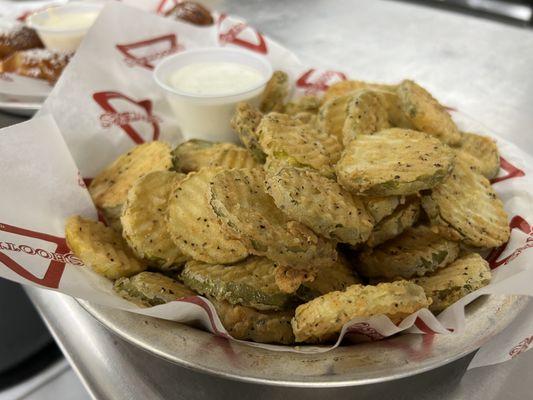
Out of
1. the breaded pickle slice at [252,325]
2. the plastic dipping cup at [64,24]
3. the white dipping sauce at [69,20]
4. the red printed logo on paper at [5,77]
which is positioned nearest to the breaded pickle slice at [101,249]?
the breaded pickle slice at [252,325]

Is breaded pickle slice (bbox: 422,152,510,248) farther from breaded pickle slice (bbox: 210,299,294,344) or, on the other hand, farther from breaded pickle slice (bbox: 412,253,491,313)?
breaded pickle slice (bbox: 210,299,294,344)

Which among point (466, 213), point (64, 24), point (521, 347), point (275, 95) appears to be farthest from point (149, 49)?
point (521, 347)

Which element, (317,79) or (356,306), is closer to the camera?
(356,306)

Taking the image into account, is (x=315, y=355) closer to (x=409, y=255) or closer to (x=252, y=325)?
(x=252, y=325)

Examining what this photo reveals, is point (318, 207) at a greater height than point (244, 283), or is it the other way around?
point (318, 207)

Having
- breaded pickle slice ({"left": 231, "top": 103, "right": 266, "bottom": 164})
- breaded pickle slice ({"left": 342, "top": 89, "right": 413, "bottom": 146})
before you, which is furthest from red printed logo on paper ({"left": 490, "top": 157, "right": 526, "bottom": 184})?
breaded pickle slice ({"left": 231, "top": 103, "right": 266, "bottom": 164})

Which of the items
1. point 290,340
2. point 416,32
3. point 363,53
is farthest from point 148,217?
point 416,32
